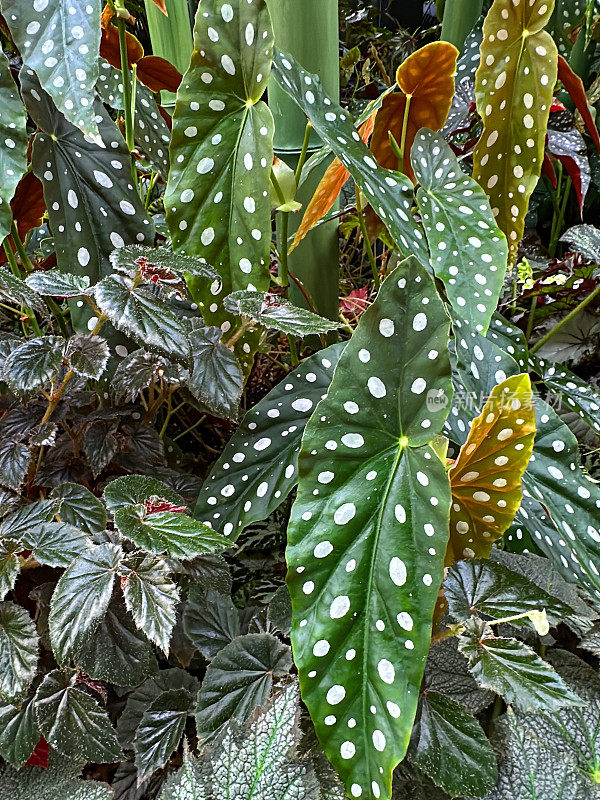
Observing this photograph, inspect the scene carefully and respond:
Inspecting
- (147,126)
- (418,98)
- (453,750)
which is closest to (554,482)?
(453,750)

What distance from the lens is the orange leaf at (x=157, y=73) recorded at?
2.96 ft

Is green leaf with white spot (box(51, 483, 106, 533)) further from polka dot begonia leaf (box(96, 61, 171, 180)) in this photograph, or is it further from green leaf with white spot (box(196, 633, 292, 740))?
polka dot begonia leaf (box(96, 61, 171, 180))

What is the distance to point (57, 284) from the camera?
0.59 meters

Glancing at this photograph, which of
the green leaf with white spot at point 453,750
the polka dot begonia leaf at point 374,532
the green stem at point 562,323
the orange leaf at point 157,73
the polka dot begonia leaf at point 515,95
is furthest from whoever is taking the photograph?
the green stem at point 562,323

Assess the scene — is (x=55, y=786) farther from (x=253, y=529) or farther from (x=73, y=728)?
(x=253, y=529)

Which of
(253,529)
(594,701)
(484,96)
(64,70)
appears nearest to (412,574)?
(594,701)

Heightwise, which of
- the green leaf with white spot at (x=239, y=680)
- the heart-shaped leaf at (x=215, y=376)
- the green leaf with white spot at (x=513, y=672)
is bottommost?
the green leaf with white spot at (x=239, y=680)

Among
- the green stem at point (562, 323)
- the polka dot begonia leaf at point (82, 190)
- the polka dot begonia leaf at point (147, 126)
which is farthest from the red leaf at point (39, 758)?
the green stem at point (562, 323)

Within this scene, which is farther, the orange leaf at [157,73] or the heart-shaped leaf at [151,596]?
the orange leaf at [157,73]

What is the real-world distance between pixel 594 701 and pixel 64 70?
866 mm

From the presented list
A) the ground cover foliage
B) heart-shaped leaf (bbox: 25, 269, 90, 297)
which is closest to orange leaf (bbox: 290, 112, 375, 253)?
the ground cover foliage

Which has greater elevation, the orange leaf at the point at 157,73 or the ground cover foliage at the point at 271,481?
the orange leaf at the point at 157,73

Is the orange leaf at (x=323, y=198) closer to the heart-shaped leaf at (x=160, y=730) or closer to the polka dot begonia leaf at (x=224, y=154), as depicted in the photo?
the polka dot begonia leaf at (x=224, y=154)

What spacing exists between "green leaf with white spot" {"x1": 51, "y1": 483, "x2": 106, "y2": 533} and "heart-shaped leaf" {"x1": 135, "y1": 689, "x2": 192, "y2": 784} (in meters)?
0.21
